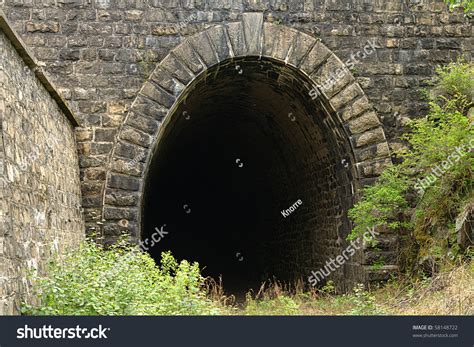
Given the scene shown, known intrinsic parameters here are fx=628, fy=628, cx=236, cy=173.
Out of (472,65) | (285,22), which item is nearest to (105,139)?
(285,22)

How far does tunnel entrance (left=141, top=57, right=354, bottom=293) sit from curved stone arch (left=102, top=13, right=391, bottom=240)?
22 centimetres

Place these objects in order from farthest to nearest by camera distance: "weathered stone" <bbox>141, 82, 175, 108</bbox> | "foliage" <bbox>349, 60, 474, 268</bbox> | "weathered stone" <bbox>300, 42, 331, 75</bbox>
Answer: "weathered stone" <bbox>300, 42, 331, 75</bbox>, "weathered stone" <bbox>141, 82, 175, 108</bbox>, "foliage" <bbox>349, 60, 474, 268</bbox>

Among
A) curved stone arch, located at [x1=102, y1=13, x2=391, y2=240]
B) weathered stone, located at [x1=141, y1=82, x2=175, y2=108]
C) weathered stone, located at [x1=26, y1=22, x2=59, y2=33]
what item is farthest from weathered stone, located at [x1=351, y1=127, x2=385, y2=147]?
weathered stone, located at [x1=26, y1=22, x2=59, y2=33]

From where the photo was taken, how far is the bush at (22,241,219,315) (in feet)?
18.3

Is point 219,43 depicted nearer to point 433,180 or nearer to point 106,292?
point 433,180

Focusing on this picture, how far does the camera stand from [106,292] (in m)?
6.15

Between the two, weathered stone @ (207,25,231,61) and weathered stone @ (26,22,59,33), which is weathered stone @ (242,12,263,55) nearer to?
weathered stone @ (207,25,231,61)

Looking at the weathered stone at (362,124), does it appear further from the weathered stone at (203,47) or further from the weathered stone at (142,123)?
the weathered stone at (142,123)

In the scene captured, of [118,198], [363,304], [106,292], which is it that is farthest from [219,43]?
[106,292]

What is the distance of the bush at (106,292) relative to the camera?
220 inches

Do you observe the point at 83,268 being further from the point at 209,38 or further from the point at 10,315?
the point at 209,38

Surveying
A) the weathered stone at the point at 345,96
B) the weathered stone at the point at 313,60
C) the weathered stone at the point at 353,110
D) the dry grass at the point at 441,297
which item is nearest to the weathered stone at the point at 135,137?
the weathered stone at the point at 313,60

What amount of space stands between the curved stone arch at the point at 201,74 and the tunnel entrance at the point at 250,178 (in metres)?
0.22

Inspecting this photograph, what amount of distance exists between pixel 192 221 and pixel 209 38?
12.7m
